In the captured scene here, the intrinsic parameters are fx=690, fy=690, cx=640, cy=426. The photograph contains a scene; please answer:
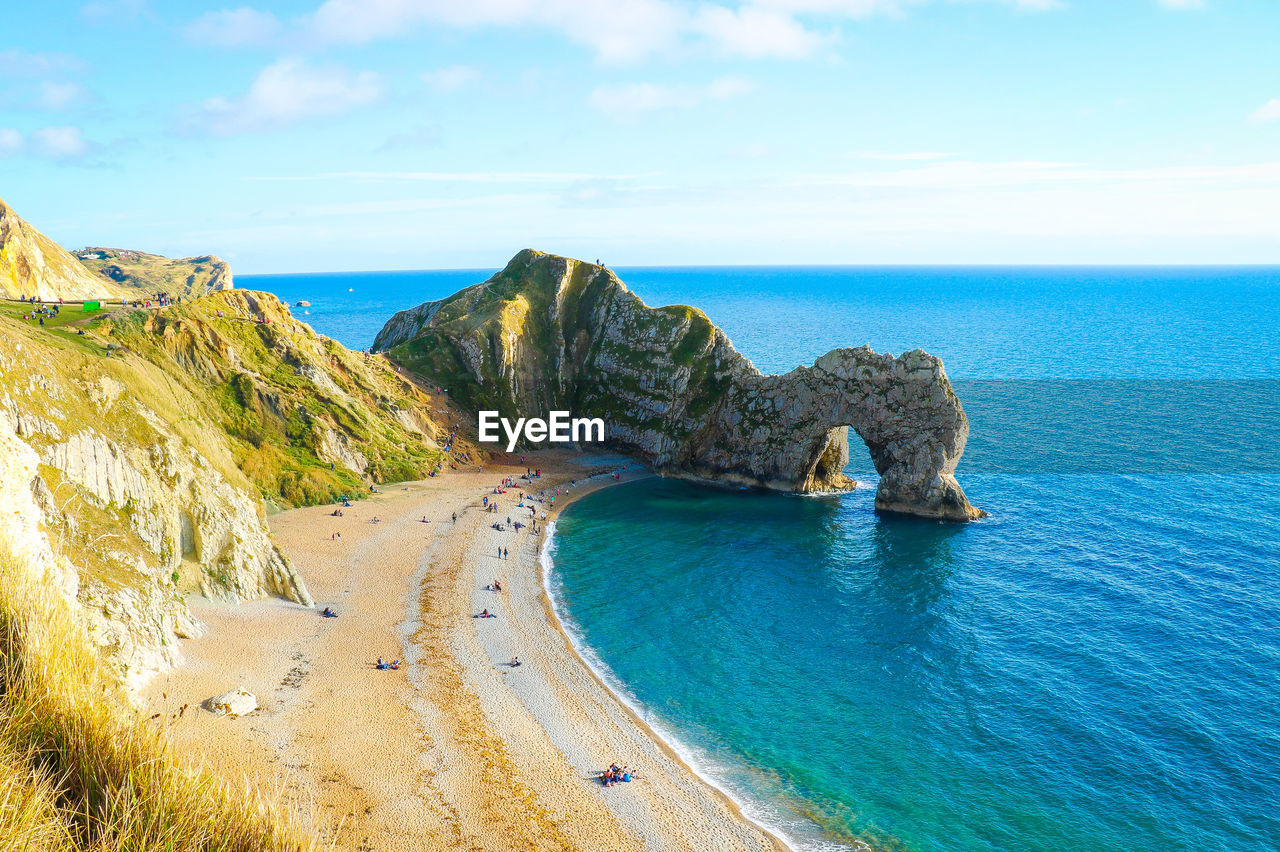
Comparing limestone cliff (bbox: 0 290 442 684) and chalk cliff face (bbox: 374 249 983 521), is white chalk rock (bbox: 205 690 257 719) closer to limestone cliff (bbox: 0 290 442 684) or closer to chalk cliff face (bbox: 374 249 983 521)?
limestone cliff (bbox: 0 290 442 684)

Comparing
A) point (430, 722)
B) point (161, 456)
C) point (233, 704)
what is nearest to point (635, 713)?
point (430, 722)

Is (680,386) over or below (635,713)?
over

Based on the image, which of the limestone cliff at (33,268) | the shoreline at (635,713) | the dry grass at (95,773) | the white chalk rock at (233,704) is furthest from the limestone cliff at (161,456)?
the limestone cliff at (33,268)

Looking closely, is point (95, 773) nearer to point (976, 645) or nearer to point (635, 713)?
point (635, 713)

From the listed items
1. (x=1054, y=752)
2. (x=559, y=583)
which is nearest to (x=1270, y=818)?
(x=1054, y=752)

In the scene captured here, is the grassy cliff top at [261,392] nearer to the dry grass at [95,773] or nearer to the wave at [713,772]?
the wave at [713,772]

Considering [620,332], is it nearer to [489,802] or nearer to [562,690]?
[562,690]

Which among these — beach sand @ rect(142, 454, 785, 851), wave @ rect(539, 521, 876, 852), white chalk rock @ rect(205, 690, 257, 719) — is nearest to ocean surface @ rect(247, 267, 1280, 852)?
wave @ rect(539, 521, 876, 852)

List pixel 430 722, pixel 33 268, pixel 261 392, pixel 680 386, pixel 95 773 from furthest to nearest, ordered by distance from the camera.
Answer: pixel 33 268
pixel 680 386
pixel 261 392
pixel 430 722
pixel 95 773
